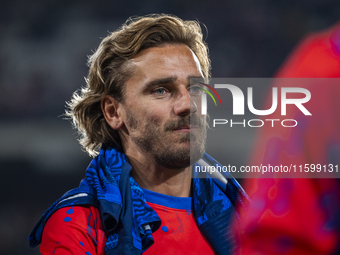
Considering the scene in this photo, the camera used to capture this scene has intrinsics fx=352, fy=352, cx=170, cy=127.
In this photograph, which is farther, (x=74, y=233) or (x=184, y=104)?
(x=184, y=104)

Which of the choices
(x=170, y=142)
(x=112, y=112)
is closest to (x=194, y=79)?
(x=170, y=142)

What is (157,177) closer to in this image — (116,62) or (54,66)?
(116,62)

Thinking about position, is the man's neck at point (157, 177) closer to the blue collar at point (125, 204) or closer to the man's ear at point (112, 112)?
the blue collar at point (125, 204)

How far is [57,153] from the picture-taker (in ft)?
9.03

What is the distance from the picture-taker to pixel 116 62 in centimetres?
142

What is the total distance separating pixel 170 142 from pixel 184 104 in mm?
143

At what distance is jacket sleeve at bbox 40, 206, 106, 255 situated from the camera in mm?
1054

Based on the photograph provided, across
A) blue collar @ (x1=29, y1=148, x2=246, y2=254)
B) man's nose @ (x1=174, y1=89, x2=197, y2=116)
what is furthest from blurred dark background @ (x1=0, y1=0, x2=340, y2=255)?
man's nose @ (x1=174, y1=89, x2=197, y2=116)

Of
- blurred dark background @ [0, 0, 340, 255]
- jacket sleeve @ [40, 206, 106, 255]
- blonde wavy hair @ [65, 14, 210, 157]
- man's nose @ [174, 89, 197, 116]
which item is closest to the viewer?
jacket sleeve @ [40, 206, 106, 255]

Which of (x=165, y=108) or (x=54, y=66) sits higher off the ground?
(x=54, y=66)

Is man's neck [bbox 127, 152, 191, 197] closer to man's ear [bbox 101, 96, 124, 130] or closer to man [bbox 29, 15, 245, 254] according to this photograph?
man [bbox 29, 15, 245, 254]

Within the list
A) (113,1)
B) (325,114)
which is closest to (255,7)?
(113,1)

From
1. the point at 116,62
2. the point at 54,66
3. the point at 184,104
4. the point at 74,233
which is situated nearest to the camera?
the point at 74,233

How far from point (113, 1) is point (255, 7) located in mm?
1239
